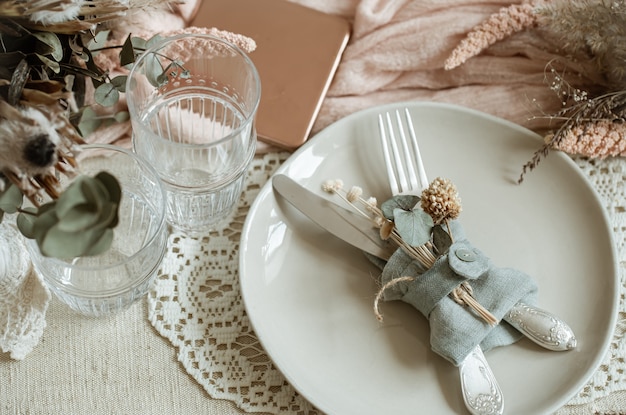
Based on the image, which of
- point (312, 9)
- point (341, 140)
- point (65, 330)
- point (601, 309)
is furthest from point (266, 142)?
point (601, 309)

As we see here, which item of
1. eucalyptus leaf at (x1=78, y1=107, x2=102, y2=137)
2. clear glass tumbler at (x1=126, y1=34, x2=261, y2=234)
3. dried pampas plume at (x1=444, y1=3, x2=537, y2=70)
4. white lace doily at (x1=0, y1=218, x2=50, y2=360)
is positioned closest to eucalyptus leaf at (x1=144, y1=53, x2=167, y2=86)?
clear glass tumbler at (x1=126, y1=34, x2=261, y2=234)

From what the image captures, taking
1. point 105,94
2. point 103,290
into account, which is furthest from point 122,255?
point 105,94

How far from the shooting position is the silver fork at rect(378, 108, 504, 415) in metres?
0.73

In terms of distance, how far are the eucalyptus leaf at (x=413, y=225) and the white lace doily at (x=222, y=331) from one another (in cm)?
20

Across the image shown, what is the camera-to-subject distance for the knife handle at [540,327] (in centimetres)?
76

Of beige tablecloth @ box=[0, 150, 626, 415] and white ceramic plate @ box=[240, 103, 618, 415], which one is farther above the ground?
white ceramic plate @ box=[240, 103, 618, 415]

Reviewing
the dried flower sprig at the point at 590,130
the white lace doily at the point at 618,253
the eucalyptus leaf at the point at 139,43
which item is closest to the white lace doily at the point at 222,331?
the white lace doily at the point at 618,253

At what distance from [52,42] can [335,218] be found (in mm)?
336

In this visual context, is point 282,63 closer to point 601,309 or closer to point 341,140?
point 341,140

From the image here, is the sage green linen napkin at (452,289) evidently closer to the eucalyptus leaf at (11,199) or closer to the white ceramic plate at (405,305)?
the white ceramic plate at (405,305)

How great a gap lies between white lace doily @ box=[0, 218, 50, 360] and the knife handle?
49 cm

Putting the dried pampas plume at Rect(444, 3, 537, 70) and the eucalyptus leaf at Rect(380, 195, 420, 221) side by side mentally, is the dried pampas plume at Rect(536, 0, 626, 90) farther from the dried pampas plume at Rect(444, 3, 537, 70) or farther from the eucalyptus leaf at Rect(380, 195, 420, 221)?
the eucalyptus leaf at Rect(380, 195, 420, 221)

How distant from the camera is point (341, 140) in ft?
2.91

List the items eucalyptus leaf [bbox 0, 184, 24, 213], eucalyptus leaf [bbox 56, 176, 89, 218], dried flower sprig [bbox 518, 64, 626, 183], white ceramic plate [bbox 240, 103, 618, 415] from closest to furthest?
eucalyptus leaf [bbox 56, 176, 89, 218]
eucalyptus leaf [bbox 0, 184, 24, 213]
white ceramic plate [bbox 240, 103, 618, 415]
dried flower sprig [bbox 518, 64, 626, 183]
